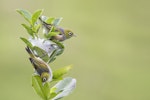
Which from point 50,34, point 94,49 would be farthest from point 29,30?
point 94,49

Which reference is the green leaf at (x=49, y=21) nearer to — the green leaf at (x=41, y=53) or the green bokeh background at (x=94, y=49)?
the green leaf at (x=41, y=53)

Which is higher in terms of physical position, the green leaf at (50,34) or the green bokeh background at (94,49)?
the green leaf at (50,34)

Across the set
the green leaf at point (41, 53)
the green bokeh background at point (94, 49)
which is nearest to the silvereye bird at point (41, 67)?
the green leaf at point (41, 53)

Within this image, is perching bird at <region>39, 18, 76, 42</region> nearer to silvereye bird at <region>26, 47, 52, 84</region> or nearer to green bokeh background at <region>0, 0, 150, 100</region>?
silvereye bird at <region>26, 47, 52, 84</region>

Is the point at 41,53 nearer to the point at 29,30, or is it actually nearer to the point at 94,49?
the point at 29,30

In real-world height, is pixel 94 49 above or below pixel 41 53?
below
